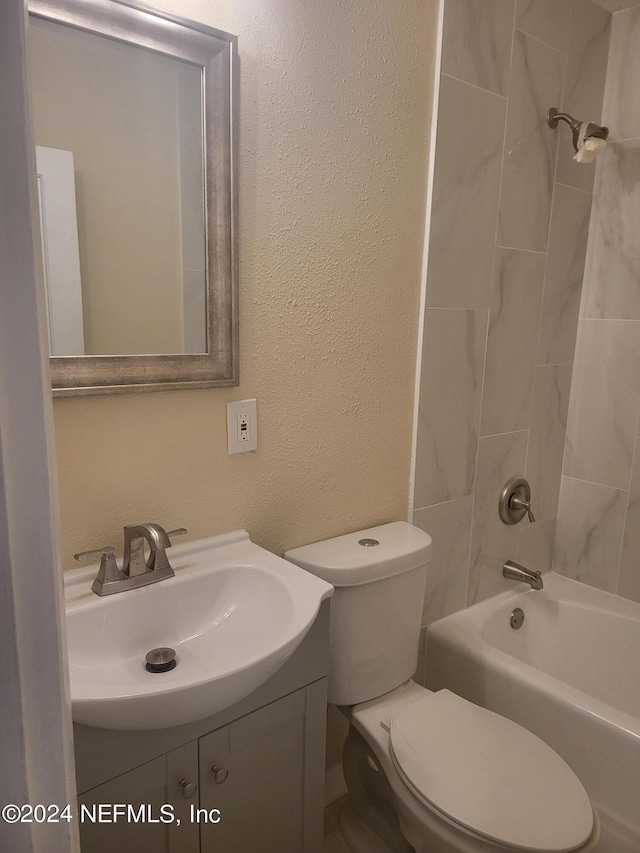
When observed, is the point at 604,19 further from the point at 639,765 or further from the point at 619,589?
the point at 639,765

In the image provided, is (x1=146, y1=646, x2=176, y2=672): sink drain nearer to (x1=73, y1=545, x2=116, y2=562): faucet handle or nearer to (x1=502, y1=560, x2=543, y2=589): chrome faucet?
(x1=73, y1=545, x2=116, y2=562): faucet handle

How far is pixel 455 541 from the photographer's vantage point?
1963 mm

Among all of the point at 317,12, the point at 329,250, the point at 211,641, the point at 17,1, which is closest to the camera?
the point at 17,1

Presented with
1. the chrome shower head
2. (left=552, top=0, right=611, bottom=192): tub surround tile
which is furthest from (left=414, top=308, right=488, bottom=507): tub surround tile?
(left=552, top=0, right=611, bottom=192): tub surround tile

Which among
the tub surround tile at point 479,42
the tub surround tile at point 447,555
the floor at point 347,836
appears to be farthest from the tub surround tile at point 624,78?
the floor at point 347,836

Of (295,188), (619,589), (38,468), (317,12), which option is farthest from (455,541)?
(38,468)

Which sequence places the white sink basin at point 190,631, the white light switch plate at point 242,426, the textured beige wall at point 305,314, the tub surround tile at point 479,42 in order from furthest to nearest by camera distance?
the tub surround tile at point 479,42 < the white light switch plate at point 242,426 < the textured beige wall at point 305,314 < the white sink basin at point 190,631

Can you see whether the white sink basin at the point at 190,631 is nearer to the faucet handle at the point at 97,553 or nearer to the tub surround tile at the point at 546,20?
the faucet handle at the point at 97,553

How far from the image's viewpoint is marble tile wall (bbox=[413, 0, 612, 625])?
171cm

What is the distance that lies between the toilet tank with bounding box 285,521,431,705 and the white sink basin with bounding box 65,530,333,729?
0.59 feet

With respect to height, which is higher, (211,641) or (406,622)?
(211,641)

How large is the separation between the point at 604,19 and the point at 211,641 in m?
2.29

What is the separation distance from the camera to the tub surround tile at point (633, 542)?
6.92ft

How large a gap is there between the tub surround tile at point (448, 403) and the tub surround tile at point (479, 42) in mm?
650
